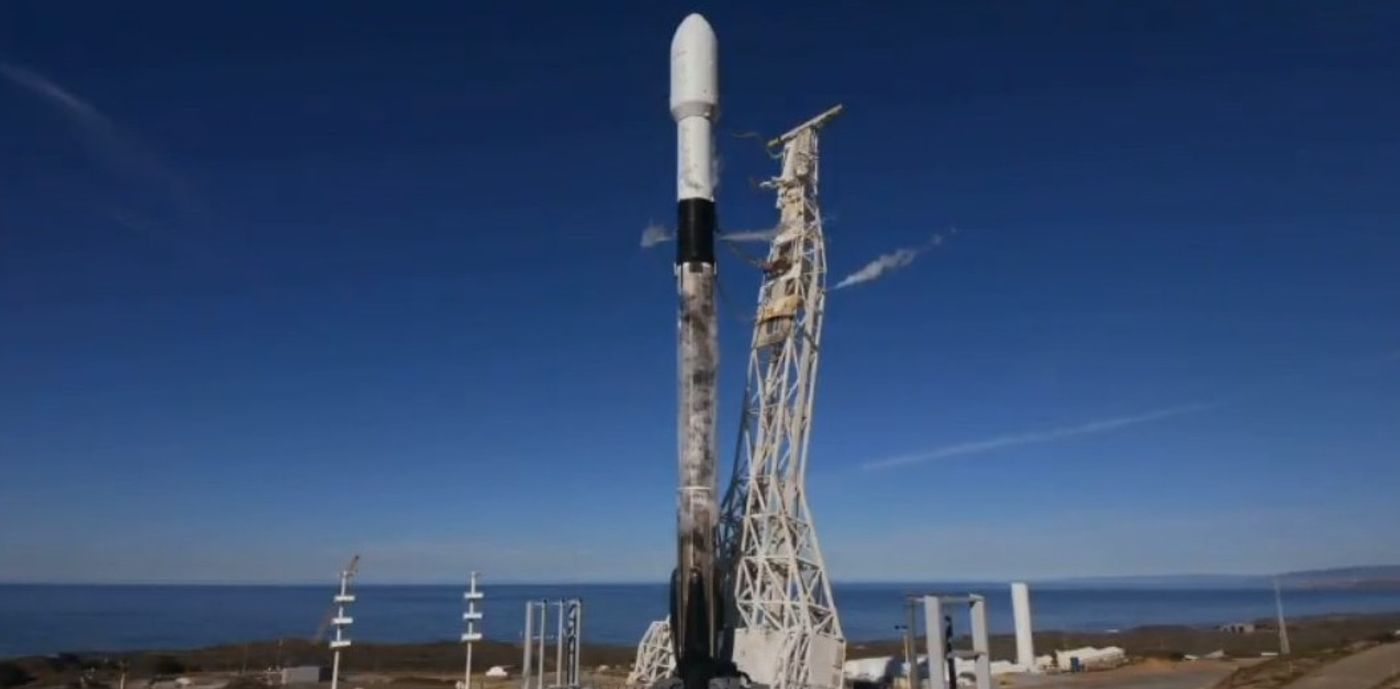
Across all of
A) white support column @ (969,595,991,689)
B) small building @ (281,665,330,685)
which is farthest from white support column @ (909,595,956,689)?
small building @ (281,665,330,685)

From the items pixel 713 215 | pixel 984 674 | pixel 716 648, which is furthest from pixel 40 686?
pixel 984 674

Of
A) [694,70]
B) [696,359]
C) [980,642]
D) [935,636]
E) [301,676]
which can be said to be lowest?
[301,676]

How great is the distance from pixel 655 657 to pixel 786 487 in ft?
26.2

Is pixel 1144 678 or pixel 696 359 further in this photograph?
pixel 1144 678

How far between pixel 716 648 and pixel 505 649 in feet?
173

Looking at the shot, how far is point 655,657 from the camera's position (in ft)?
108

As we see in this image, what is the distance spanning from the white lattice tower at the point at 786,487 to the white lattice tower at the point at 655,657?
373 centimetres

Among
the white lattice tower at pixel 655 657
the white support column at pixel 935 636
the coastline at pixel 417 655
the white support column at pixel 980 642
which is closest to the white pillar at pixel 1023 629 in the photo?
the coastline at pixel 417 655

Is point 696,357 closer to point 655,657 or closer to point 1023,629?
point 655,657

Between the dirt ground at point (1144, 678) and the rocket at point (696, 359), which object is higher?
the rocket at point (696, 359)

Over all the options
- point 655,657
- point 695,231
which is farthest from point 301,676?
point 695,231

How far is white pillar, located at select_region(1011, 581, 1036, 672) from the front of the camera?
41438 millimetres

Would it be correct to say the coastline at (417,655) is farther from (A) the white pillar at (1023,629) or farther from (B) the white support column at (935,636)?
(B) the white support column at (935,636)

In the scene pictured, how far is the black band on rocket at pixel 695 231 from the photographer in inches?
1077
